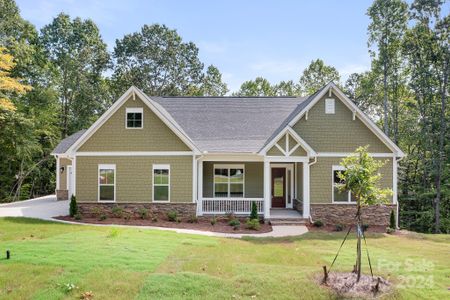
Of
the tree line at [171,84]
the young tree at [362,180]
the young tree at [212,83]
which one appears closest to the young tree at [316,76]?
the tree line at [171,84]

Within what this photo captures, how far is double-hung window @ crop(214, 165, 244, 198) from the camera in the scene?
1881cm

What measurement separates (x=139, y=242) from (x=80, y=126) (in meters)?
28.9

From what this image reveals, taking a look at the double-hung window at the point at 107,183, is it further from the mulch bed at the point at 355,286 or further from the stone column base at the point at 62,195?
the mulch bed at the point at 355,286

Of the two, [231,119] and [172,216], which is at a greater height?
[231,119]

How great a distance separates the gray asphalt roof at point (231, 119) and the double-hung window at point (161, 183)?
7.14ft

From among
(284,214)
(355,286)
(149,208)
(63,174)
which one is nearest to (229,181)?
(284,214)

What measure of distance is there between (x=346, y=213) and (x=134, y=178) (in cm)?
1066

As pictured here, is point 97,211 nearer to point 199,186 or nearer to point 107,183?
point 107,183

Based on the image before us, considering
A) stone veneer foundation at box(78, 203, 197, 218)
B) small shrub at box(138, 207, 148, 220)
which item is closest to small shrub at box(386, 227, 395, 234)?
stone veneer foundation at box(78, 203, 197, 218)

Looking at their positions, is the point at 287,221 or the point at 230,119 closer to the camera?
the point at 287,221

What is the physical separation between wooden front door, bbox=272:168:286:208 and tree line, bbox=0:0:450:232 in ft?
36.4

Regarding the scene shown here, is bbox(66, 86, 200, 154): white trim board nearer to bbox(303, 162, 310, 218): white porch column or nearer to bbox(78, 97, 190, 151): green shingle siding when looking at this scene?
bbox(78, 97, 190, 151): green shingle siding

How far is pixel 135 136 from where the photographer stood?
1727cm

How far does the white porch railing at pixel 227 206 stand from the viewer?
17.7m
